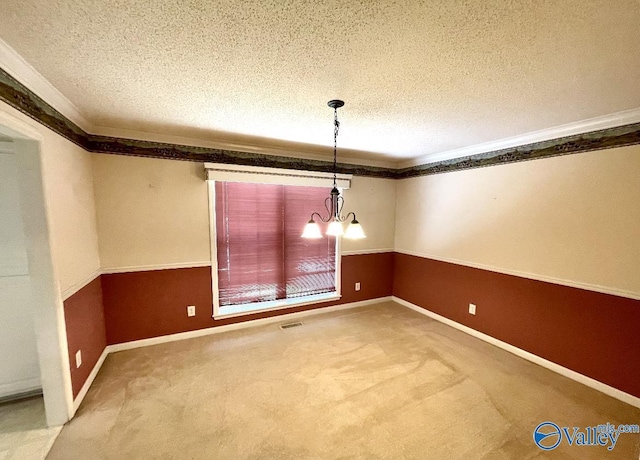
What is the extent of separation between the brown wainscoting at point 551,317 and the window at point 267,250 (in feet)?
5.80

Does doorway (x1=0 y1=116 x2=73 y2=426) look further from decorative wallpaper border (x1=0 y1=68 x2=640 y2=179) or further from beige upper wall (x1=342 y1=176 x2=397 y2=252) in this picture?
beige upper wall (x1=342 y1=176 x2=397 y2=252)

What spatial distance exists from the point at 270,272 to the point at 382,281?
79.6 inches

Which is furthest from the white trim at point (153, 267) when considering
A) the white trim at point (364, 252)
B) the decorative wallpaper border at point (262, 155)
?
the white trim at point (364, 252)

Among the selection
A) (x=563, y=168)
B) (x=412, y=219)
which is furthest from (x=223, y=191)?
(x=563, y=168)

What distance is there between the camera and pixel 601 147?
7.16 feet

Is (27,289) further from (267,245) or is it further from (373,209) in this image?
(373,209)

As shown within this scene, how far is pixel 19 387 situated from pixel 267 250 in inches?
100

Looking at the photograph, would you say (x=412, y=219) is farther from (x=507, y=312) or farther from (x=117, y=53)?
(x=117, y=53)

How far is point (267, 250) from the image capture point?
11.5ft

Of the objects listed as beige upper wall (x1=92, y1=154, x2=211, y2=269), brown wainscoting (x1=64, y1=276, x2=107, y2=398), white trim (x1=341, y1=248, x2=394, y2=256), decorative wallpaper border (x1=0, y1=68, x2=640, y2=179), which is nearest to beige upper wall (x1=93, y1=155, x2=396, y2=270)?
beige upper wall (x1=92, y1=154, x2=211, y2=269)

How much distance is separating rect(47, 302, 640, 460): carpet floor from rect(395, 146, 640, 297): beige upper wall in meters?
1.09

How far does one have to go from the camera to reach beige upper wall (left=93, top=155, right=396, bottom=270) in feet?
8.61

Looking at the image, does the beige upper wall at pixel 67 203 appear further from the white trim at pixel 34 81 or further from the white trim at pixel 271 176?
the white trim at pixel 271 176

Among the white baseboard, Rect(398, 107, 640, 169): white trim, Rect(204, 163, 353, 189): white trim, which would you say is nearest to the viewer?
Rect(398, 107, 640, 169): white trim
